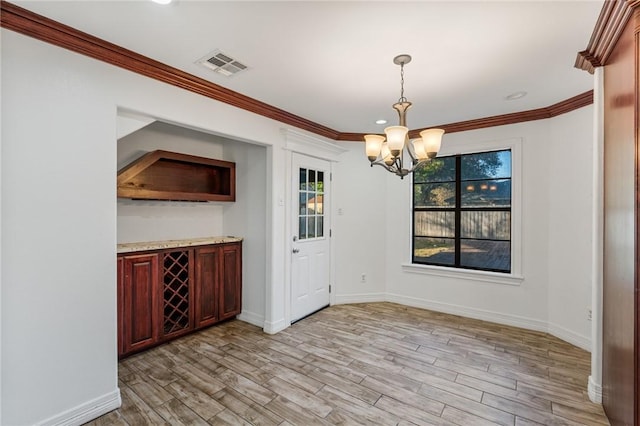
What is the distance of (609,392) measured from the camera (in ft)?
6.64

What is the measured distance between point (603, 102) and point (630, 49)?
0.64 m

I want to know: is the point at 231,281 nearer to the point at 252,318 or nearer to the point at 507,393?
the point at 252,318

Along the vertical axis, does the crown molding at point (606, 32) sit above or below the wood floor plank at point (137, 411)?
above

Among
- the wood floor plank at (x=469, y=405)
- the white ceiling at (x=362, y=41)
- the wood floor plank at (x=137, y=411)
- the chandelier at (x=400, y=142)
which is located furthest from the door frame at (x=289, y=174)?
the wood floor plank at (x=469, y=405)

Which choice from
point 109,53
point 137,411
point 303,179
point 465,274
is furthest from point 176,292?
point 465,274

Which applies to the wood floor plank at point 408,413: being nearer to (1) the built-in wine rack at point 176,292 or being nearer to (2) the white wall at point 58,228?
(2) the white wall at point 58,228

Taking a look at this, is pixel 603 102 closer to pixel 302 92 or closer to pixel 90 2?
pixel 302 92

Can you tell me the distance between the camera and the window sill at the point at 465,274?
3.75m

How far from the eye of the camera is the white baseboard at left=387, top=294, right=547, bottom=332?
361 cm

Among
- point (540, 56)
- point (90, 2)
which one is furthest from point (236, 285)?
point (540, 56)

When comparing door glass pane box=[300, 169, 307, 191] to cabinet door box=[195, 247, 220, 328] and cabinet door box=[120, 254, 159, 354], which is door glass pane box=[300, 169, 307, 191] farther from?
cabinet door box=[120, 254, 159, 354]

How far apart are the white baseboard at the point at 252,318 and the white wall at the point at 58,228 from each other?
1.67m

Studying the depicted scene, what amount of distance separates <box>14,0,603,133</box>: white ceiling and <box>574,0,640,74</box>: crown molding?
46mm

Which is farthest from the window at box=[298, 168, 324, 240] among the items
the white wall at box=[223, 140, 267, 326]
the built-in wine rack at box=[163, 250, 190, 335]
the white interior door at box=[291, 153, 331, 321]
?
the built-in wine rack at box=[163, 250, 190, 335]
